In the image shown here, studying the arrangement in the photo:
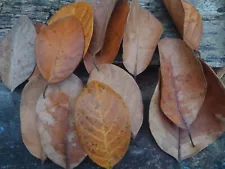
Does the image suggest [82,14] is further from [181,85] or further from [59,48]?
[181,85]

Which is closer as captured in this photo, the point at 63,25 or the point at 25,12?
the point at 63,25

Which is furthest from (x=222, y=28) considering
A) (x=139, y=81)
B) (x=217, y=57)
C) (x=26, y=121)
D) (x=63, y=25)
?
(x=26, y=121)

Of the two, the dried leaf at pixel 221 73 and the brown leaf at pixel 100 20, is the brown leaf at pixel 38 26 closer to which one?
the brown leaf at pixel 100 20

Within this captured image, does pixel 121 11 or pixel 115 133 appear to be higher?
pixel 121 11

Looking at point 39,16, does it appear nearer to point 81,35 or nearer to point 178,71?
point 81,35

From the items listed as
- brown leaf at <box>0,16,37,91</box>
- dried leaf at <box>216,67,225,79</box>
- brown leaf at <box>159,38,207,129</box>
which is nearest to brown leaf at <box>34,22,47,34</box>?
brown leaf at <box>0,16,37,91</box>

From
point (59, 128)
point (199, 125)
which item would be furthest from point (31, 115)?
point (199, 125)

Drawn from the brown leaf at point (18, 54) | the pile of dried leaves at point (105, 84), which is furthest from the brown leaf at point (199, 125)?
the brown leaf at point (18, 54)
